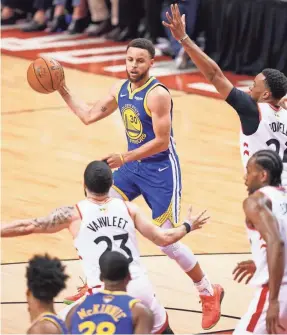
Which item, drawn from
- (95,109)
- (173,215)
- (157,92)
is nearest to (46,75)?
(95,109)

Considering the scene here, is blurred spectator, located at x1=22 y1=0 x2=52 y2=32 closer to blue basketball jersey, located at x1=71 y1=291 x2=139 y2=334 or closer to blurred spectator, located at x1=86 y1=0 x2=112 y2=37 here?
blurred spectator, located at x1=86 y1=0 x2=112 y2=37

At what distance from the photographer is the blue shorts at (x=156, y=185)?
7625 millimetres

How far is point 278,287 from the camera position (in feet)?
17.6

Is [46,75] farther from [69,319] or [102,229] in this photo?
[69,319]

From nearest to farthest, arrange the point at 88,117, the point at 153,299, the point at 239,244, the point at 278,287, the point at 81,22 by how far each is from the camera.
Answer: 1. the point at 278,287
2. the point at 153,299
3. the point at 88,117
4. the point at 239,244
5. the point at 81,22

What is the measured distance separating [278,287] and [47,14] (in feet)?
50.4

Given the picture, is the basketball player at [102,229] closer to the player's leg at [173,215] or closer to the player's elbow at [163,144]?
the player's leg at [173,215]

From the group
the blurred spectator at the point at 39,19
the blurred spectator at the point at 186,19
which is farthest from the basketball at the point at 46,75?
the blurred spectator at the point at 39,19

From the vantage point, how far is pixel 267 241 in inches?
213

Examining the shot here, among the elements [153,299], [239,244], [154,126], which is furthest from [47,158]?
[153,299]

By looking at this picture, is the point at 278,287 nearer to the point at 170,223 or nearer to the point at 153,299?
the point at 153,299

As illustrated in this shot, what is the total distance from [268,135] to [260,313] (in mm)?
2081

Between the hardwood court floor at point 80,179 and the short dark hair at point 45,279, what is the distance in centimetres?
237

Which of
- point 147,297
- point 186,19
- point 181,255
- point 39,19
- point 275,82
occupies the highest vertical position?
point 275,82
